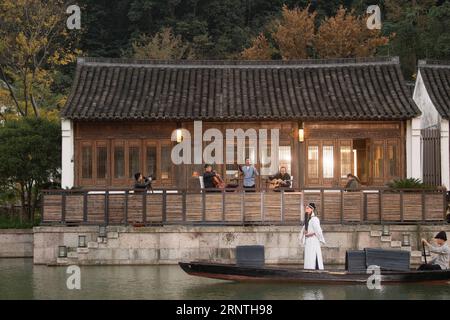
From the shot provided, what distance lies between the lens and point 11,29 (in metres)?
36.4

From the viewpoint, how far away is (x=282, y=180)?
88.1ft

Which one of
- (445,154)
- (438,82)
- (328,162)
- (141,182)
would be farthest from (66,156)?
(438,82)

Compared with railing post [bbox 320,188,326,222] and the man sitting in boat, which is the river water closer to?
→ the man sitting in boat

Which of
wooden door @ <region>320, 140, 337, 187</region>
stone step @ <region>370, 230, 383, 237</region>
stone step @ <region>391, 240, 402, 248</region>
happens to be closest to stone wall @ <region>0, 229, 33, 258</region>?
wooden door @ <region>320, 140, 337, 187</region>

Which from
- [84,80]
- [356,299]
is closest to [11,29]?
[84,80]

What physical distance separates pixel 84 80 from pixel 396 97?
1061cm

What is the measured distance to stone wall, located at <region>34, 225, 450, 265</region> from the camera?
24.8 metres

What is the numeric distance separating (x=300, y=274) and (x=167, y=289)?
3.01 metres

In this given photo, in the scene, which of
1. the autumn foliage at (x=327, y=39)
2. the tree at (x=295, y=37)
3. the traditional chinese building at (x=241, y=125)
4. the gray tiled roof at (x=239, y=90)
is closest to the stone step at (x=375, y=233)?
the traditional chinese building at (x=241, y=125)

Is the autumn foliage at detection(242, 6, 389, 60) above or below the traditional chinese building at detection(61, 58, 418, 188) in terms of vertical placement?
above

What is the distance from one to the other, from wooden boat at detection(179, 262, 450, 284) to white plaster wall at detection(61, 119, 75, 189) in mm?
9303

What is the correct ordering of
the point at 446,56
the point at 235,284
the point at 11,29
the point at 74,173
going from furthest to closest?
the point at 446,56
the point at 11,29
the point at 74,173
the point at 235,284

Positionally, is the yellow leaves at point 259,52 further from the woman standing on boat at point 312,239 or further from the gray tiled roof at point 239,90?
the woman standing on boat at point 312,239
